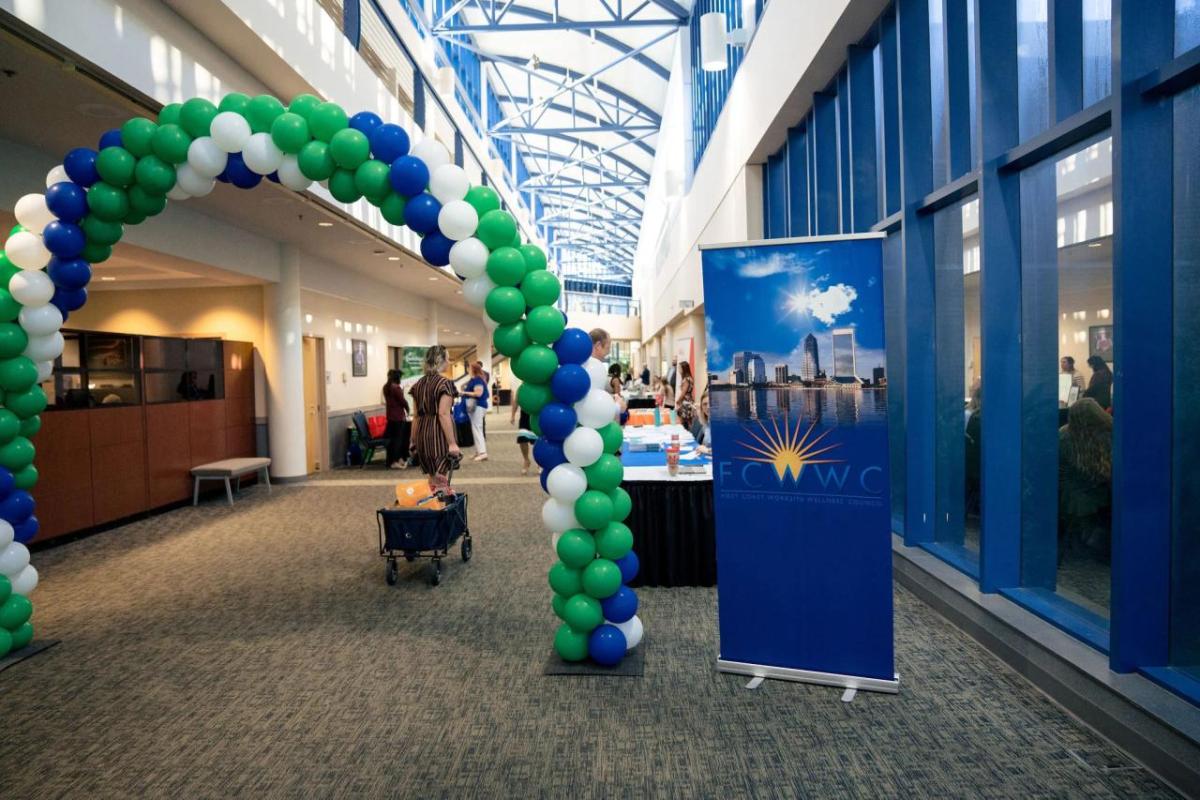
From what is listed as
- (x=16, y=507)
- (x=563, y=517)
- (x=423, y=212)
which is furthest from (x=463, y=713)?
(x=16, y=507)

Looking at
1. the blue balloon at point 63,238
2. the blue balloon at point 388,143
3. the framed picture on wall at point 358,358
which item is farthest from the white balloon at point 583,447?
the framed picture on wall at point 358,358

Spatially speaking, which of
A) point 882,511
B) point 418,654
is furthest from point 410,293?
point 882,511

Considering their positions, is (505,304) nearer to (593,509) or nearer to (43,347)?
(593,509)

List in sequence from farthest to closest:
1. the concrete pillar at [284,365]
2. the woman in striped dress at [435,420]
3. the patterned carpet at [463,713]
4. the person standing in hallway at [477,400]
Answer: the person standing in hallway at [477,400]
the concrete pillar at [284,365]
the woman in striped dress at [435,420]
the patterned carpet at [463,713]

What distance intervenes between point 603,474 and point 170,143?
301cm

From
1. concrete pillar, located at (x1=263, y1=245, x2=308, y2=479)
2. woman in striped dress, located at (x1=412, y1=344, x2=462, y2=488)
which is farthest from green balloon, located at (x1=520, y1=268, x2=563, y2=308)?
concrete pillar, located at (x1=263, y1=245, x2=308, y2=479)

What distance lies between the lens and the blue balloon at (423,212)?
147 inches

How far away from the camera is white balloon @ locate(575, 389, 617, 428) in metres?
3.69

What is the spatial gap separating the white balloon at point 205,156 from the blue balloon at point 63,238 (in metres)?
0.77

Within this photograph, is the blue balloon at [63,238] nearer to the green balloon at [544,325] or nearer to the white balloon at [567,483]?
the green balloon at [544,325]

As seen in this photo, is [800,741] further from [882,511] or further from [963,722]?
[882,511]

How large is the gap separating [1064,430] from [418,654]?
3677 millimetres

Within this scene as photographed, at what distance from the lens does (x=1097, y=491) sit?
343 cm

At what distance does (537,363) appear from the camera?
143 inches
